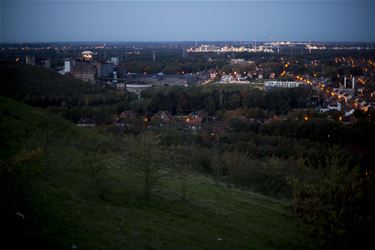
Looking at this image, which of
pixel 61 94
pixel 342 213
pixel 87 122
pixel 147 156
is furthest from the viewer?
pixel 61 94

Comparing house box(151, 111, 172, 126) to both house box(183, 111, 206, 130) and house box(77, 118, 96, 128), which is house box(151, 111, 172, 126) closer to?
house box(183, 111, 206, 130)

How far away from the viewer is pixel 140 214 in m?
14.3

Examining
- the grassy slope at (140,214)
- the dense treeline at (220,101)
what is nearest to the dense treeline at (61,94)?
the dense treeline at (220,101)

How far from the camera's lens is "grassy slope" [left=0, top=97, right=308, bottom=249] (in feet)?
37.2

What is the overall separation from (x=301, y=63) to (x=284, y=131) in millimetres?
80198

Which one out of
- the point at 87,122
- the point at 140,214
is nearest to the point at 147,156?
the point at 140,214

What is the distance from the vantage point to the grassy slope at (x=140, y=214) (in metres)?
11.3

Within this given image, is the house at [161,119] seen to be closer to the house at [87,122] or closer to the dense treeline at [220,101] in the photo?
the dense treeline at [220,101]

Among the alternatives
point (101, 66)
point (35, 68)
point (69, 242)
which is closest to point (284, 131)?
point (69, 242)

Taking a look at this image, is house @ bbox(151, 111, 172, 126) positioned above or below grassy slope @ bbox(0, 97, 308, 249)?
below

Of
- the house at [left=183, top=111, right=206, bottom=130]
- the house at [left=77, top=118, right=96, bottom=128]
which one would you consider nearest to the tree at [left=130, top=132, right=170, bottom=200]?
the house at [left=183, top=111, right=206, bottom=130]

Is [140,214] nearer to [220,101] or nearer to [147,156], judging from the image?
[147,156]

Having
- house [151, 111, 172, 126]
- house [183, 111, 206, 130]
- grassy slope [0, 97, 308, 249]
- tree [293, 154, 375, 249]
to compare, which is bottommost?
house [183, 111, 206, 130]

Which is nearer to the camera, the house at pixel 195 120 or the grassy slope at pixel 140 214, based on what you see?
the grassy slope at pixel 140 214
